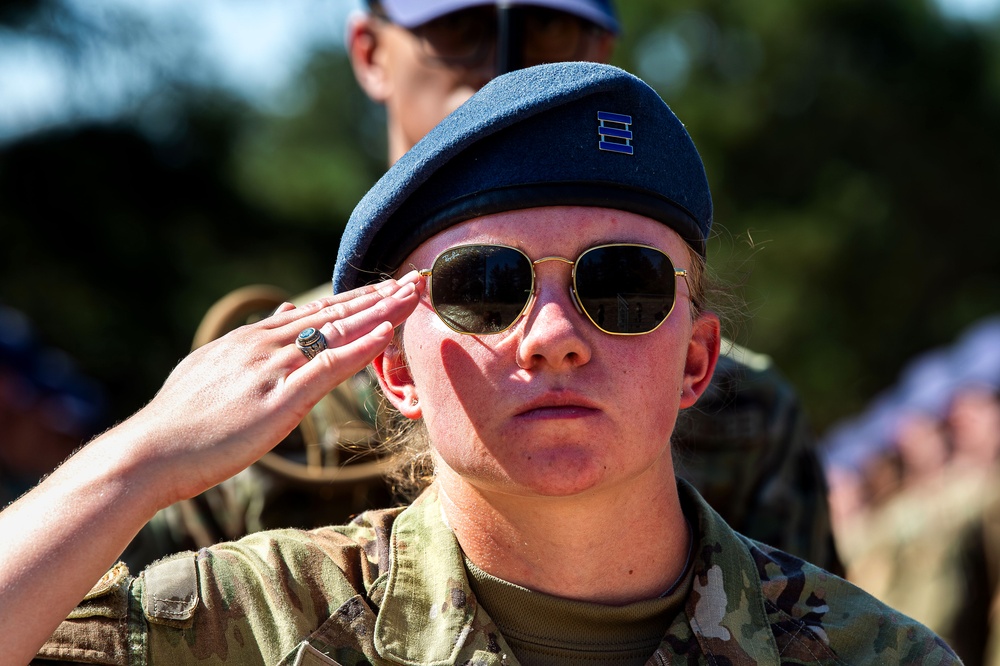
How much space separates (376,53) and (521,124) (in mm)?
1990

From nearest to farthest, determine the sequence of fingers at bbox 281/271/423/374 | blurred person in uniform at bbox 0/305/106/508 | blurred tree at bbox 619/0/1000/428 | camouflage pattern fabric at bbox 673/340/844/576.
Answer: fingers at bbox 281/271/423/374
camouflage pattern fabric at bbox 673/340/844/576
blurred person in uniform at bbox 0/305/106/508
blurred tree at bbox 619/0/1000/428

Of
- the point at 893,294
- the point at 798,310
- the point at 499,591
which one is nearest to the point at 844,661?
the point at 499,591

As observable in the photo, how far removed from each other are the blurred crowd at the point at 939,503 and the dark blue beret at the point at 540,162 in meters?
5.28

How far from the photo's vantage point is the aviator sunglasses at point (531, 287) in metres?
2.32

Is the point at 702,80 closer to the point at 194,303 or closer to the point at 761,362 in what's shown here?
the point at 194,303

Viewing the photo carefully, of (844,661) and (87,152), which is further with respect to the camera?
(87,152)

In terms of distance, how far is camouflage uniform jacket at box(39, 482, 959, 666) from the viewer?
2.33 m

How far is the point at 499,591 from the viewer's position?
8.08ft

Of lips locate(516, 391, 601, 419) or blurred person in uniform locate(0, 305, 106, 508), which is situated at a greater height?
lips locate(516, 391, 601, 419)

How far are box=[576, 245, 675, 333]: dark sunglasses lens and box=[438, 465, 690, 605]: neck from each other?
32cm

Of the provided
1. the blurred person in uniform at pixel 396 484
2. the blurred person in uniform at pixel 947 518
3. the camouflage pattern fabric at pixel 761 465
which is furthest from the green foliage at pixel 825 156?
the camouflage pattern fabric at pixel 761 465

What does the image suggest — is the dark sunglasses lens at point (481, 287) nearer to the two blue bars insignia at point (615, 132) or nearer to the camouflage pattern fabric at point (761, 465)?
the two blue bars insignia at point (615, 132)

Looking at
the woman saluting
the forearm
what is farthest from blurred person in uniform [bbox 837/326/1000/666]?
the forearm

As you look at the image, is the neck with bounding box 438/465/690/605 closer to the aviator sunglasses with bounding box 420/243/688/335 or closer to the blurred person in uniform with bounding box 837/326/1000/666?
the aviator sunglasses with bounding box 420/243/688/335
